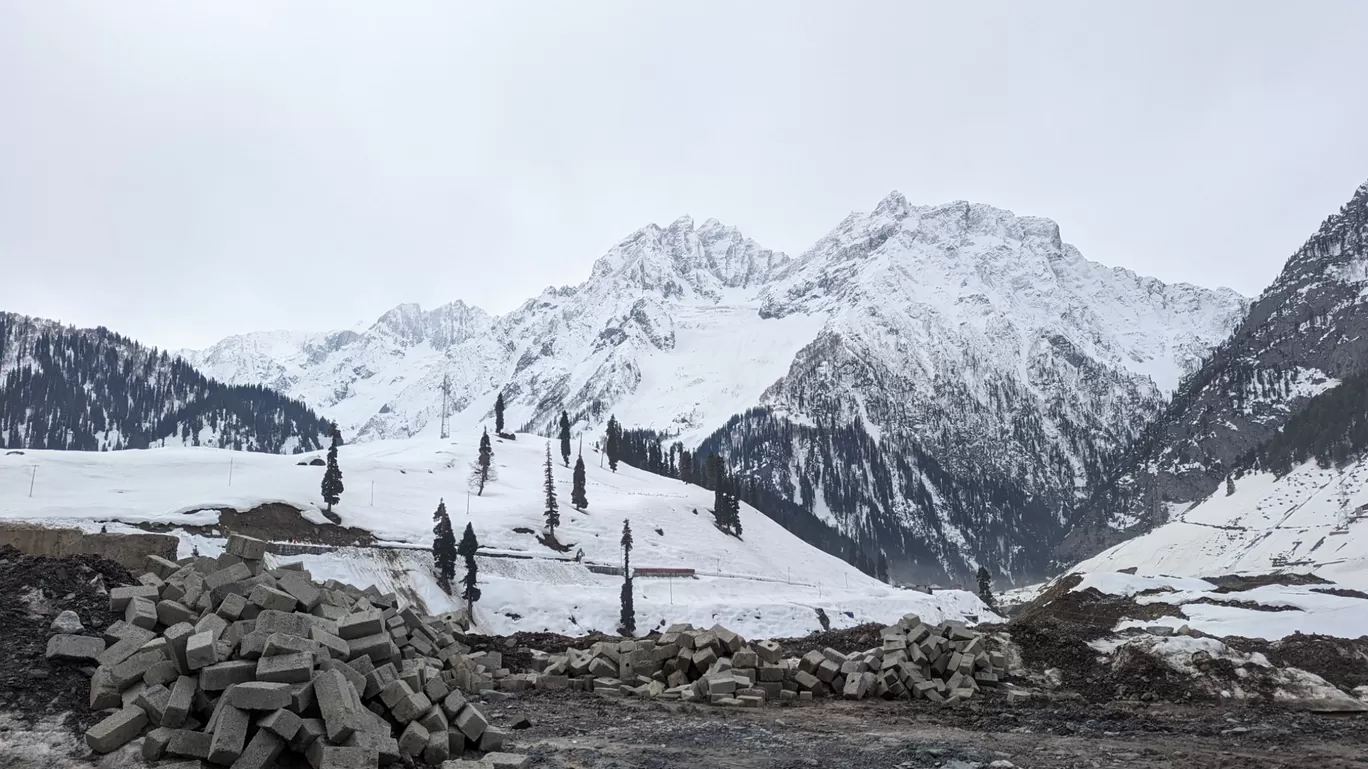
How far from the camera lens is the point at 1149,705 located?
808 inches

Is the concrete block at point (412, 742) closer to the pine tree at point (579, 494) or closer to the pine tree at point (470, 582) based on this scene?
the pine tree at point (470, 582)

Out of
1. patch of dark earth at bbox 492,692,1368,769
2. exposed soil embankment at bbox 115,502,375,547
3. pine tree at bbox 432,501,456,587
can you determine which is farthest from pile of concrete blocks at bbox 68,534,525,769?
exposed soil embankment at bbox 115,502,375,547

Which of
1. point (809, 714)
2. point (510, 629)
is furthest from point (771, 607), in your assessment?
point (809, 714)

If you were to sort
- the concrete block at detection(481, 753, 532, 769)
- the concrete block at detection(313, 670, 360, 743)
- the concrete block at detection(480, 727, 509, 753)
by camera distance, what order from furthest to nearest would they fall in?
the concrete block at detection(480, 727, 509, 753) → the concrete block at detection(481, 753, 532, 769) → the concrete block at detection(313, 670, 360, 743)

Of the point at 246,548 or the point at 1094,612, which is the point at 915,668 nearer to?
the point at 246,548

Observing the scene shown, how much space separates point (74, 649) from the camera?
1204 centimetres

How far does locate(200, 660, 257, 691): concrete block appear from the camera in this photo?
35.8 ft

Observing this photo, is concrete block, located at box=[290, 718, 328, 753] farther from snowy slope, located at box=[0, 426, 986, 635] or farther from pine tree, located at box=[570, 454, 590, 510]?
pine tree, located at box=[570, 454, 590, 510]

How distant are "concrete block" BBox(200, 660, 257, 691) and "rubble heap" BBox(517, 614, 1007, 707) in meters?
12.1

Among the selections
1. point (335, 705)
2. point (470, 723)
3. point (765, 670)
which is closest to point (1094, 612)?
point (765, 670)

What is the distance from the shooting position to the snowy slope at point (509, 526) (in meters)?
67.5

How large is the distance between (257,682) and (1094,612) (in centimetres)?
4251

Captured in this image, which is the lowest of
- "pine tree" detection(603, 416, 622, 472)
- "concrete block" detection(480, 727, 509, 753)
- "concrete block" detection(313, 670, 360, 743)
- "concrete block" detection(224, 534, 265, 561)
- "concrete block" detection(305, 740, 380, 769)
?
"concrete block" detection(480, 727, 509, 753)

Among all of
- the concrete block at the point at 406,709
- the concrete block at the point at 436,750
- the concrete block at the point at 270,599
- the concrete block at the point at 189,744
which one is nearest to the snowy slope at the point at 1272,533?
the concrete block at the point at 436,750
